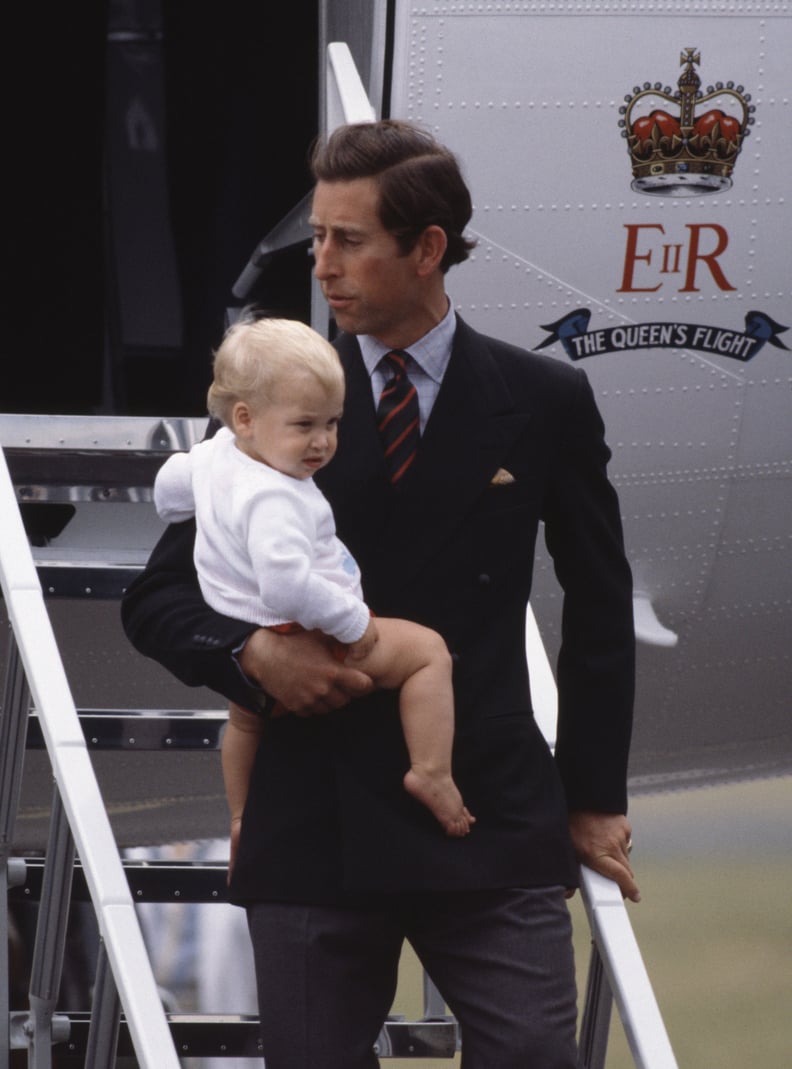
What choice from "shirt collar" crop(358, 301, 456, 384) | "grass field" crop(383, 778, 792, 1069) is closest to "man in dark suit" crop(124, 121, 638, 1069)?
"shirt collar" crop(358, 301, 456, 384)

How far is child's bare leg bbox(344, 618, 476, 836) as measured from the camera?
6.66ft

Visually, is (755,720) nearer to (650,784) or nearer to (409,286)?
(650,784)

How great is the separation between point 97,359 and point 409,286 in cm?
375

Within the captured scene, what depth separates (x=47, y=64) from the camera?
18.6 ft

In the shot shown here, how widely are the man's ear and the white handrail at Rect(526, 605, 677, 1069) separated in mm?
855

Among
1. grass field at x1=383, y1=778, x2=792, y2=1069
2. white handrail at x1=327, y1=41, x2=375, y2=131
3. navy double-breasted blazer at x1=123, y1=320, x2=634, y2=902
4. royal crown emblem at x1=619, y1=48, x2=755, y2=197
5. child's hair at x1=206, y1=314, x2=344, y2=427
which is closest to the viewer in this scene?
child's hair at x1=206, y1=314, x2=344, y2=427

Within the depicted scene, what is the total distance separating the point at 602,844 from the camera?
2.24 metres

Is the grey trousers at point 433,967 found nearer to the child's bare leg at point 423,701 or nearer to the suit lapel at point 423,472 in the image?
the child's bare leg at point 423,701

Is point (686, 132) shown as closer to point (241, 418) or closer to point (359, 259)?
point (359, 259)

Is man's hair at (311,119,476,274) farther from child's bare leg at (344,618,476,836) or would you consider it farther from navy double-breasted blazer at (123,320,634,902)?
child's bare leg at (344,618,476,836)

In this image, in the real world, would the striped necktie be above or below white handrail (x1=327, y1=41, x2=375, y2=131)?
below

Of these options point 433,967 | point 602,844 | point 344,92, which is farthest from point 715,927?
point 433,967

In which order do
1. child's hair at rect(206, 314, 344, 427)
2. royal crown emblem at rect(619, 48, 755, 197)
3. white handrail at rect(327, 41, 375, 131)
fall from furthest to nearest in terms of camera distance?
royal crown emblem at rect(619, 48, 755, 197) → white handrail at rect(327, 41, 375, 131) → child's hair at rect(206, 314, 344, 427)

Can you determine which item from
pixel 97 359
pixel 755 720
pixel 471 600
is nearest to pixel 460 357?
pixel 471 600
